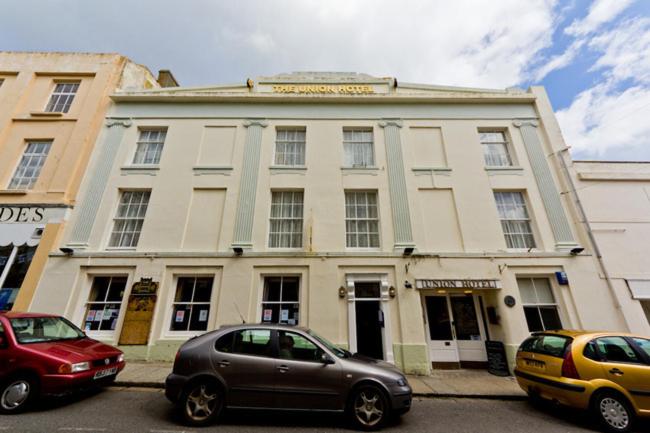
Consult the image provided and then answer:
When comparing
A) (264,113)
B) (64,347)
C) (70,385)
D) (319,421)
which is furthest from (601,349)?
(264,113)

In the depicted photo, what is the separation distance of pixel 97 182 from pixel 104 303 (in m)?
4.64

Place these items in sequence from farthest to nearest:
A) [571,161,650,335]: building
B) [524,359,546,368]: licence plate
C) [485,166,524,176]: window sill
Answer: [485,166,524,176]: window sill → [571,161,650,335]: building → [524,359,546,368]: licence plate

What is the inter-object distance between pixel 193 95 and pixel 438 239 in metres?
11.7

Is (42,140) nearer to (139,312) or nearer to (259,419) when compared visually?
(139,312)

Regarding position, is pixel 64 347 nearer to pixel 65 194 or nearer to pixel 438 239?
pixel 65 194

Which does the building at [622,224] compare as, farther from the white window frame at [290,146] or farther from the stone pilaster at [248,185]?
the stone pilaster at [248,185]

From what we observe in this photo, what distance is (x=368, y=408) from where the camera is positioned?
438cm

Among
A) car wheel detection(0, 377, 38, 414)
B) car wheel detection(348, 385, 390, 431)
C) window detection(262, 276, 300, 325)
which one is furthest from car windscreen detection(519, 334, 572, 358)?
car wheel detection(0, 377, 38, 414)

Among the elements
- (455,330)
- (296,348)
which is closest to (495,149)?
(455,330)

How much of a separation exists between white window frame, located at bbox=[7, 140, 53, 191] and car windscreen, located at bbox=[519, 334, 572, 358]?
17.0 m

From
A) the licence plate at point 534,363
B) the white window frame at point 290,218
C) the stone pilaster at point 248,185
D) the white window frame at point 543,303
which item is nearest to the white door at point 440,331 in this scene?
the white window frame at point 543,303

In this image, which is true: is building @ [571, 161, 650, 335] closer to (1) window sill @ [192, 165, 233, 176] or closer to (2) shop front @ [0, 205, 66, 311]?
(1) window sill @ [192, 165, 233, 176]

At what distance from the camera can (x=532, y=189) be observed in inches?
386

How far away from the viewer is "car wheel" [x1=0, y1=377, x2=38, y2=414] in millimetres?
4545
